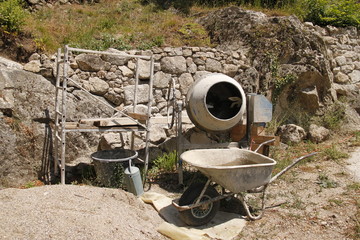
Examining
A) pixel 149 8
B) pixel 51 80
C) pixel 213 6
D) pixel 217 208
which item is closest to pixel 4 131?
pixel 51 80

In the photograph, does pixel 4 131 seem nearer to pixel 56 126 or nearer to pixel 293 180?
pixel 56 126

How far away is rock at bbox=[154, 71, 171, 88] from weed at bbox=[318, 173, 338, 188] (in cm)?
300

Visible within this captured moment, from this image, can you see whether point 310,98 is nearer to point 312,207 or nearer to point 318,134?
point 318,134

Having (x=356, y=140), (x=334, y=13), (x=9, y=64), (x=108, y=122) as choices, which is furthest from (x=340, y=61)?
(x=9, y=64)

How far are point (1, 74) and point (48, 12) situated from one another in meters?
3.81

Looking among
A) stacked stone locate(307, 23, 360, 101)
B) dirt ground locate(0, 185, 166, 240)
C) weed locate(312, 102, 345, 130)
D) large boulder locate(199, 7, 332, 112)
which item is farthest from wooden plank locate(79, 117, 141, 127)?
stacked stone locate(307, 23, 360, 101)

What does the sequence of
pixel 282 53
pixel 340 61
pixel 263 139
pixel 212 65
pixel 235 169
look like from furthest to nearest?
1. pixel 340 61
2. pixel 282 53
3. pixel 212 65
4. pixel 263 139
5. pixel 235 169

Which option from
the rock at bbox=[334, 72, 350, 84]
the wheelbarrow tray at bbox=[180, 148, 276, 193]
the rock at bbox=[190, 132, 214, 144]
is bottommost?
the rock at bbox=[190, 132, 214, 144]

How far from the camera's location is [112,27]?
7.27m

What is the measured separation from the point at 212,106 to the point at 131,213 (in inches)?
80.8

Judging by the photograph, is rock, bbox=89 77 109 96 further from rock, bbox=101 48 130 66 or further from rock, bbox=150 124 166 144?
rock, bbox=150 124 166 144

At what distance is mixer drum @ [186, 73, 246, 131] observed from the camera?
4.56 m

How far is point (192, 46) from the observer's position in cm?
→ 689

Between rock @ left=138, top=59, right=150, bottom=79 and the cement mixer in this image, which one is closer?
the cement mixer
